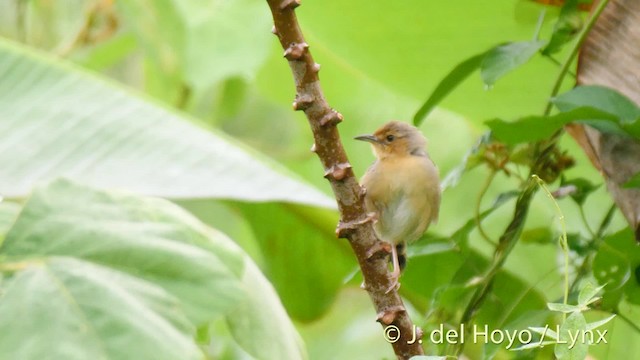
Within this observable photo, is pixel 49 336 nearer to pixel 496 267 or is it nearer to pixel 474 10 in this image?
pixel 496 267

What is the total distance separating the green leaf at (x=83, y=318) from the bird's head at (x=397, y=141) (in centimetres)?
74

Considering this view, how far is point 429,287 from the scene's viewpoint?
160 cm

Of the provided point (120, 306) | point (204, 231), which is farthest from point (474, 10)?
point (120, 306)

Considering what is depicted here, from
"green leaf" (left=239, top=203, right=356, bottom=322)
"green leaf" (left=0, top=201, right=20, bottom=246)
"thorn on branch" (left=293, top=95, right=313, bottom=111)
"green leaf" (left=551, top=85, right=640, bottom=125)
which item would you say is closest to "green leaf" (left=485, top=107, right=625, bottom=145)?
"green leaf" (left=551, top=85, right=640, bottom=125)

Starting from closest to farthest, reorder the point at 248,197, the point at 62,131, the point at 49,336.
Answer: the point at 49,336 < the point at 248,197 < the point at 62,131

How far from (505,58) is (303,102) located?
49 cm

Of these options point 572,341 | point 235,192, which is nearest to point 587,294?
point 572,341

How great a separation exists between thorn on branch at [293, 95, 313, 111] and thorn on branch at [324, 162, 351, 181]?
0.05 meters

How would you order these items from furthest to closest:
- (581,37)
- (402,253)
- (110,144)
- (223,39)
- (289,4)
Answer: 1. (223,39)
2. (110,144)
3. (402,253)
4. (581,37)
5. (289,4)

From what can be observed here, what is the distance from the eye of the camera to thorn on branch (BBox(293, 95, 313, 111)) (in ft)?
2.68

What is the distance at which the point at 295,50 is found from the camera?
0.81 m

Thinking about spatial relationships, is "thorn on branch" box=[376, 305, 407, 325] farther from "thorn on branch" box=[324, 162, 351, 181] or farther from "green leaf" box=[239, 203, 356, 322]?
"green leaf" box=[239, 203, 356, 322]

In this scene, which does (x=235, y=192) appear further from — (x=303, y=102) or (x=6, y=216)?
(x=303, y=102)

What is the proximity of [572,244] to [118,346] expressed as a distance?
659 mm
